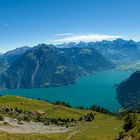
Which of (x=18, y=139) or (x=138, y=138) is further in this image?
(x=18, y=139)

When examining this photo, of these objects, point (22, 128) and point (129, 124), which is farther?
point (22, 128)

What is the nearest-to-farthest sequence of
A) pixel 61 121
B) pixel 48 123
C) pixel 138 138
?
pixel 138 138 < pixel 48 123 < pixel 61 121

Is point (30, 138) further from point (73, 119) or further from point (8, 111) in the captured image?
point (73, 119)

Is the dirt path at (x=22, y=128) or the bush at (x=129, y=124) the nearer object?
the bush at (x=129, y=124)

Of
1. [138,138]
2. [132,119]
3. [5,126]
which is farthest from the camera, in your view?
[5,126]

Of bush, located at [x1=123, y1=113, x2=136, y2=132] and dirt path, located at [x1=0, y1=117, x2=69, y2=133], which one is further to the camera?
dirt path, located at [x1=0, y1=117, x2=69, y2=133]

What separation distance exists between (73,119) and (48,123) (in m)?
31.0

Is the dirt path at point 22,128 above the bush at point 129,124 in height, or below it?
below

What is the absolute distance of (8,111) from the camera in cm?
18250

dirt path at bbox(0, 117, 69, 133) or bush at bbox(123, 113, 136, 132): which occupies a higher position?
bush at bbox(123, 113, 136, 132)

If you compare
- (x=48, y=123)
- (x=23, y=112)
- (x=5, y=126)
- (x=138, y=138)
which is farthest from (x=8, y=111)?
(x=138, y=138)

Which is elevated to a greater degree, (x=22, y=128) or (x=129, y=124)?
(x=129, y=124)

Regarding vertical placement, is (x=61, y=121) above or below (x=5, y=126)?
below

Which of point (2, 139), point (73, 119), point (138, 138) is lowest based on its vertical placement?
point (73, 119)
